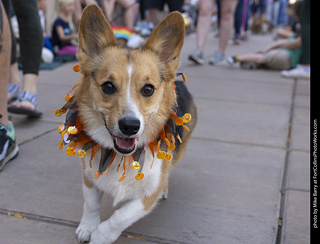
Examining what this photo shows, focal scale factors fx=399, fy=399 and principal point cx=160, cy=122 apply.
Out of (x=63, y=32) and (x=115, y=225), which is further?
(x=63, y=32)

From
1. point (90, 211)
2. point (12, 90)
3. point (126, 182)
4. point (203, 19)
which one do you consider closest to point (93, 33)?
point (126, 182)

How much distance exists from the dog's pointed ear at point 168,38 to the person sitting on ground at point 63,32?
6326 millimetres

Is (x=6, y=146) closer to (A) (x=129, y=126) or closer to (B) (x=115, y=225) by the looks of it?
(B) (x=115, y=225)

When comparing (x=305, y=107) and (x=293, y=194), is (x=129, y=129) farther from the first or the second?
(x=305, y=107)

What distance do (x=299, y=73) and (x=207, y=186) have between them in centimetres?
499

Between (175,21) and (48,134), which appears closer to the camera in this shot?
(175,21)

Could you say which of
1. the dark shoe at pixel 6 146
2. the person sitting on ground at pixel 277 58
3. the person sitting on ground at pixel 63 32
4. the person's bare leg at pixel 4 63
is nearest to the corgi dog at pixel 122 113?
the dark shoe at pixel 6 146

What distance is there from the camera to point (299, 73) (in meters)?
7.53

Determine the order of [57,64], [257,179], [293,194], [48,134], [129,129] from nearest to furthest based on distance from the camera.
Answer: [129,129]
[293,194]
[257,179]
[48,134]
[57,64]

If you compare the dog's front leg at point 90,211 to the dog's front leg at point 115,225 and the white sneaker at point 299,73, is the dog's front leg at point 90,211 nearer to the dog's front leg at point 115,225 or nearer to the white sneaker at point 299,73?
the dog's front leg at point 115,225

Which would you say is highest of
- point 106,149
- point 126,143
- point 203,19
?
point 126,143

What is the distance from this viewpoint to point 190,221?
2.80 m

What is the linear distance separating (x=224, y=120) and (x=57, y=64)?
13.9 feet

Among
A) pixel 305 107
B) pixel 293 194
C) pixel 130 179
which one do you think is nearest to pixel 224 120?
pixel 305 107
